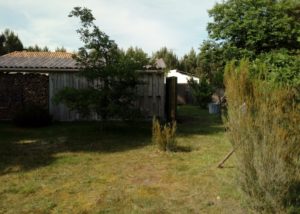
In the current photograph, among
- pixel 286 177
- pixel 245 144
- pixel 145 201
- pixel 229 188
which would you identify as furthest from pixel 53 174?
pixel 286 177

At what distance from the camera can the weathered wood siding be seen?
47.0 ft

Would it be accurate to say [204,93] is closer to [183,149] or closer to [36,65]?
[36,65]

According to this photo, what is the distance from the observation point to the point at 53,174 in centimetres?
657

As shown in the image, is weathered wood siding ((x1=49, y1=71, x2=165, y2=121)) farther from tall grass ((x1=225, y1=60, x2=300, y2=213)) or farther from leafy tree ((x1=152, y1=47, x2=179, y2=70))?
leafy tree ((x1=152, y1=47, x2=179, y2=70))

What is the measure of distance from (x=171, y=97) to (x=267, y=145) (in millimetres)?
10235

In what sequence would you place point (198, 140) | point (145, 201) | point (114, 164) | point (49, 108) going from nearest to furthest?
point (145, 201) < point (114, 164) < point (198, 140) < point (49, 108)

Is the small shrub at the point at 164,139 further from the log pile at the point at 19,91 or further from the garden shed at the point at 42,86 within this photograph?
the log pile at the point at 19,91

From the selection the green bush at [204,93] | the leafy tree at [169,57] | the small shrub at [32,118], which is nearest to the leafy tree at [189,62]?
the leafy tree at [169,57]

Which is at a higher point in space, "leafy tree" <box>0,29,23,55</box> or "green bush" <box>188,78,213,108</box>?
"leafy tree" <box>0,29,23,55</box>

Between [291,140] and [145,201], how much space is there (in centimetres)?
224

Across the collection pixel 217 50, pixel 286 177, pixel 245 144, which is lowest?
pixel 286 177

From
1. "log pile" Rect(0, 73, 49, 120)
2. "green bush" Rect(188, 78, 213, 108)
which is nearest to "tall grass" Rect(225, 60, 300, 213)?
"log pile" Rect(0, 73, 49, 120)

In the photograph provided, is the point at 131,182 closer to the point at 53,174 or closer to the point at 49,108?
the point at 53,174

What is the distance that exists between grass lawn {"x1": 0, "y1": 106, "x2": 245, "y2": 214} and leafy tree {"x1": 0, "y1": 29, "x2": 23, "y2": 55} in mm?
28080
